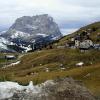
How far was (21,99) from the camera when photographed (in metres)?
33.3

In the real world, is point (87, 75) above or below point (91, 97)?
below

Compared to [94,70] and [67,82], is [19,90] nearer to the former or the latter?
[67,82]

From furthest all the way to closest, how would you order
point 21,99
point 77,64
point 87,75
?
point 77,64 < point 87,75 < point 21,99

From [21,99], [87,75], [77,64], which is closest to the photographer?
[21,99]

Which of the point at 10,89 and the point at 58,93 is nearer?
the point at 10,89

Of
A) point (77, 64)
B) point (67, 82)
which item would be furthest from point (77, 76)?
point (67, 82)

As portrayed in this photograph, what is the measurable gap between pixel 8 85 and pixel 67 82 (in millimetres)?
5028

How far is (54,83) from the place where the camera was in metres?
35.4

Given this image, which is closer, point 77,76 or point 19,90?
point 19,90

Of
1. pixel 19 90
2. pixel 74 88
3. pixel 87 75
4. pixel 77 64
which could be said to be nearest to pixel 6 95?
pixel 19 90

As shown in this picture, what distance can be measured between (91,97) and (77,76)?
114 m

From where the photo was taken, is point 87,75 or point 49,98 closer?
point 49,98

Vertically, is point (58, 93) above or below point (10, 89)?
below

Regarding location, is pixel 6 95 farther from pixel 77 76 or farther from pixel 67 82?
pixel 77 76
